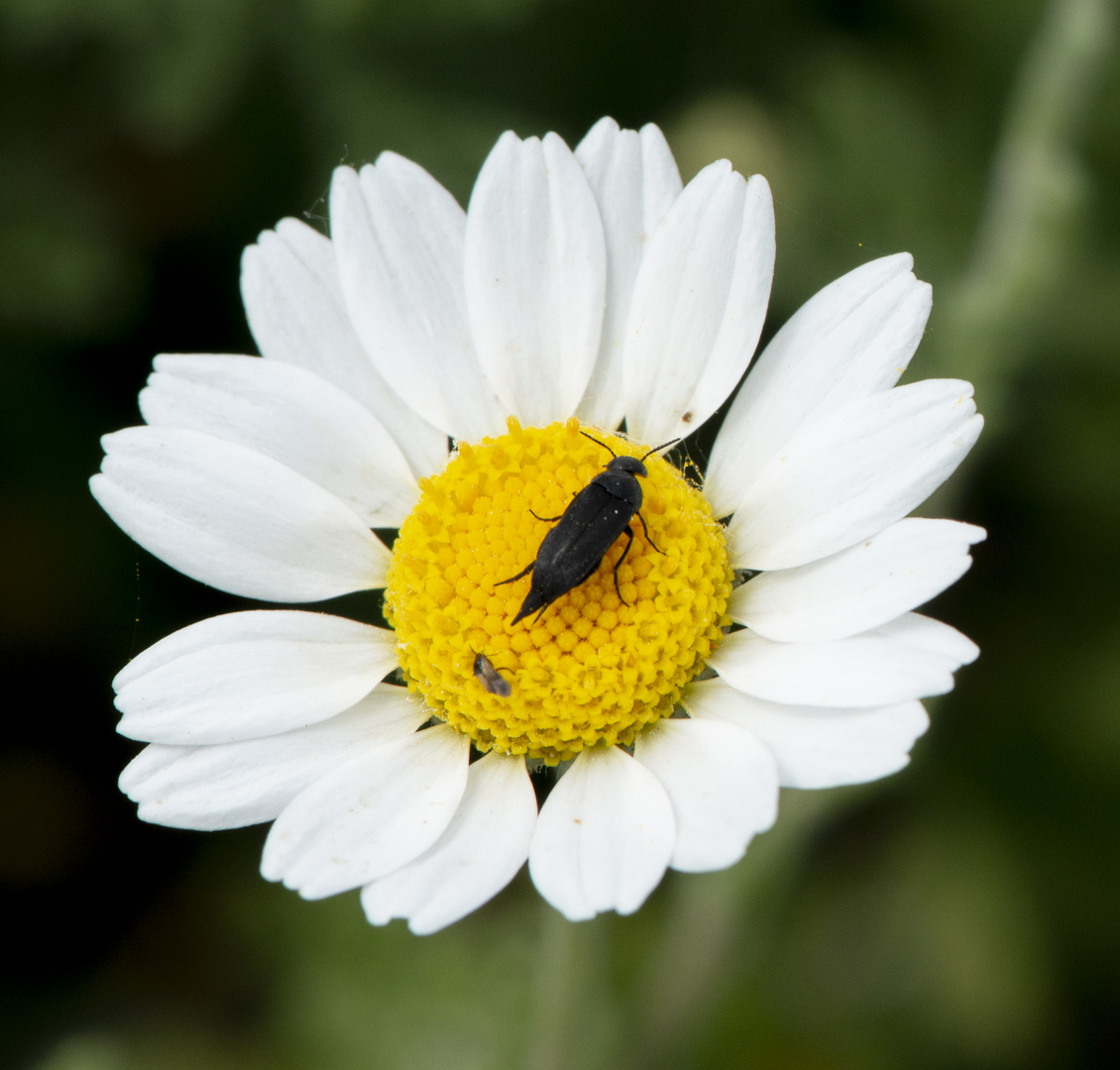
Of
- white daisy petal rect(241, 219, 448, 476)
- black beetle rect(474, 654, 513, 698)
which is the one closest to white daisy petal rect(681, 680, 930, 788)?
black beetle rect(474, 654, 513, 698)

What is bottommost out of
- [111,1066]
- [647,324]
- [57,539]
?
[111,1066]

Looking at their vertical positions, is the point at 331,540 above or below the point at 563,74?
below

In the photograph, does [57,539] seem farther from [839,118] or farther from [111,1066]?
[839,118]

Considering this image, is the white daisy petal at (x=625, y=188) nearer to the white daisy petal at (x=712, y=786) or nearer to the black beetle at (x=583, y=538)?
the black beetle at (x=583, y=538)

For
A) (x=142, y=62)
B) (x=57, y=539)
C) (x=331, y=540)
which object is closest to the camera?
(x=331, y=540)

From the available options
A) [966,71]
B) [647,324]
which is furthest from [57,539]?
[966,71]
